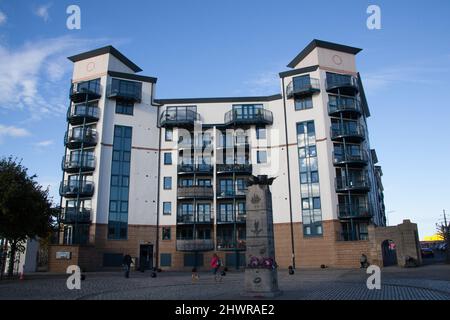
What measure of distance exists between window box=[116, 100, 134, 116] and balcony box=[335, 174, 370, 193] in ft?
79.8

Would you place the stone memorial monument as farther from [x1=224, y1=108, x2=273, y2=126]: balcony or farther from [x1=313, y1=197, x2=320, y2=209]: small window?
[x1=224, y1=108, x2=273, y2=126]: balcony

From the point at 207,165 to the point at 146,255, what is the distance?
1196cm

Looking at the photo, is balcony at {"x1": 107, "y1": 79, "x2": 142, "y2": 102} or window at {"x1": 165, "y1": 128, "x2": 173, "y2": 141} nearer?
balcony at {"x1": 107, "y1": 79, "x2": 142, "y2": 102}

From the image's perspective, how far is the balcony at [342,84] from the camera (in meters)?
41.4

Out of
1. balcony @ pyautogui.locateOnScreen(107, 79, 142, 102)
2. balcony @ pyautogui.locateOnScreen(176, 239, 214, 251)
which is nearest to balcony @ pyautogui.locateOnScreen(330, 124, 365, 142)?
balcony @ pyautogui.locateOnScreen(176, 239, 214, 251)

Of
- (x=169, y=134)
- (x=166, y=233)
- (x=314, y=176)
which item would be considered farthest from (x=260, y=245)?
(x=169, y=134)

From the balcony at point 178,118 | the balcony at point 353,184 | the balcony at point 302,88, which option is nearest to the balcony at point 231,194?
the balcony at point 178,118

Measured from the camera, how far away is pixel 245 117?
44719 mm

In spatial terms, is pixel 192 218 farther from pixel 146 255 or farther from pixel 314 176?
pixel 314 176

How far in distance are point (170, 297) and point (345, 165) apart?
94.6 ft

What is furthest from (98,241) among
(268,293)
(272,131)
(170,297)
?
(268,293)

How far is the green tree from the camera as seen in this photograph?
2603 cm
